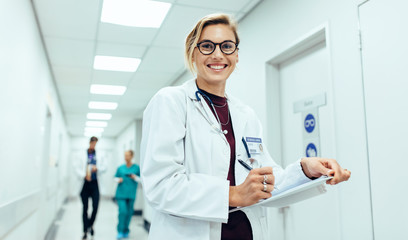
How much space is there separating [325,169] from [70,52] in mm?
4071

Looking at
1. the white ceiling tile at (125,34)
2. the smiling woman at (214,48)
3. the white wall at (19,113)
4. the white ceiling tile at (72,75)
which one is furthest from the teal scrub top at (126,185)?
the smiling woman at (214,48)

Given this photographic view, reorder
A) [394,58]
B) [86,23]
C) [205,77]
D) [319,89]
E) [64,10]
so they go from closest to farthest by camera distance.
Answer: [205,77], [394,58], [319,89], [64,10], [86,23]

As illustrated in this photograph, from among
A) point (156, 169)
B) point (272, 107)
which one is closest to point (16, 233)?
point (272, 107)

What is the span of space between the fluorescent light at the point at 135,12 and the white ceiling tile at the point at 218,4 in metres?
0.21

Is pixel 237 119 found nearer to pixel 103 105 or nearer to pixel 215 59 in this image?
pixel 215 59

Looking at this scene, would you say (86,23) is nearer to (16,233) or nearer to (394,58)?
(16,233)

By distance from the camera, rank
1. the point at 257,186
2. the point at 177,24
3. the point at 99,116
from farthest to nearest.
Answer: the point at 99,116, the point at 177,24, the point at 257,186

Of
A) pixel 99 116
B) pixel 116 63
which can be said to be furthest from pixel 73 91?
pixel 99 116

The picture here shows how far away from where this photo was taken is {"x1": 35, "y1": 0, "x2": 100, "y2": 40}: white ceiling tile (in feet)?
9.93

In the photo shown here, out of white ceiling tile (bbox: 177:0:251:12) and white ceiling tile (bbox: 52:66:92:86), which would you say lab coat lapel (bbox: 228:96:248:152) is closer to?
white ceiling tile (bbox: 177:0:251:12)

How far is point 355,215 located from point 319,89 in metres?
0.91

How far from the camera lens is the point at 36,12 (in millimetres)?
3211

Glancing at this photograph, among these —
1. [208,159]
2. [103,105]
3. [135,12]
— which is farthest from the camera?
[103,105]

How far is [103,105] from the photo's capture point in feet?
24.9
